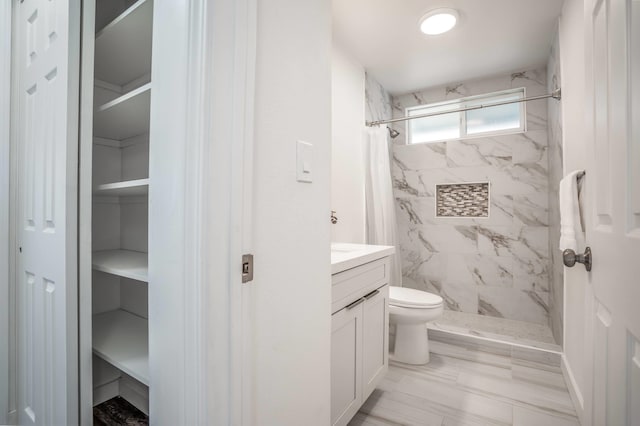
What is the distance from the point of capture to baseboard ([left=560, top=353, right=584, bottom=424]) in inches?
62.9

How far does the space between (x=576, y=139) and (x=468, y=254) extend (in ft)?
5.37

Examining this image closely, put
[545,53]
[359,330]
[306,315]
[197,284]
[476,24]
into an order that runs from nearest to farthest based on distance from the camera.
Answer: [197,284]
[306,315]
[359,330]
[476,24]
[545,53]

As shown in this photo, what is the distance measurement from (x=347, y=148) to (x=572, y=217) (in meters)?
1.59

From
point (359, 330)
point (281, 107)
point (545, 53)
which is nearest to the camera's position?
point (281, 107)

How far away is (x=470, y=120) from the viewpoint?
3.14m

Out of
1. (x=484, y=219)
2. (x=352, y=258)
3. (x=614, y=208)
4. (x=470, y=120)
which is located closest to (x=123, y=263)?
(x=352, y=258)

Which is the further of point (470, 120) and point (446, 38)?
point (470, 120)

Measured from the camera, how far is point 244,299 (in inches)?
27.8

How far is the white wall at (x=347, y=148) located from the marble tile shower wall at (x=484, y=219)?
2.92ft

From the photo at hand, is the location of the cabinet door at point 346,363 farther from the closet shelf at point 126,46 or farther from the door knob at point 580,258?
the closet shelf at point 126,46

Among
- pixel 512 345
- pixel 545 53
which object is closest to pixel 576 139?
pixel 545 53

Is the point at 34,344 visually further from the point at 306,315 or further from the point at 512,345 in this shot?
the point at 512,345

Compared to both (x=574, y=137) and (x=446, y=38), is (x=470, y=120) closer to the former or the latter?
(x=446, y=38)

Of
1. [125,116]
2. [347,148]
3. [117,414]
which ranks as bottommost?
[117,414]
